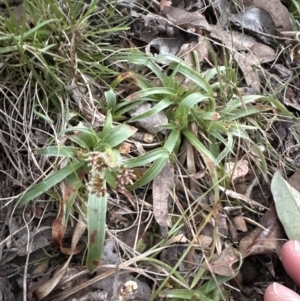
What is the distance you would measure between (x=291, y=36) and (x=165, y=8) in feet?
1.22

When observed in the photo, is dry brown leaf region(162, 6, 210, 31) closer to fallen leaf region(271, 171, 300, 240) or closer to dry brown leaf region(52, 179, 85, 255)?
fallen leaf region(271, 171, 300, 240)

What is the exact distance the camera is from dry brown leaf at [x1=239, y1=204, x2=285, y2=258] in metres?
1.19

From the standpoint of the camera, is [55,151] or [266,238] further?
[266,238]

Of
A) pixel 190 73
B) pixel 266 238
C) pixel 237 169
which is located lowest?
pixel 266 238

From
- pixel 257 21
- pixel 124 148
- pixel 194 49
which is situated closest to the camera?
pixel 124 148

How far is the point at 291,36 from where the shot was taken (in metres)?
1.49

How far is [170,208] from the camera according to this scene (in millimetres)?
1182

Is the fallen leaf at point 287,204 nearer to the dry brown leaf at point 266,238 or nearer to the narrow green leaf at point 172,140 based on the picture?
the dry brown leaf at point 266,238

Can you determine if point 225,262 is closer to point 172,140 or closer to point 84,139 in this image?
point 172,140

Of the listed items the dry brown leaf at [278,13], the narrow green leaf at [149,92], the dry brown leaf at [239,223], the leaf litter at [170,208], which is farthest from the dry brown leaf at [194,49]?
the dry brown leaf at [239,223]

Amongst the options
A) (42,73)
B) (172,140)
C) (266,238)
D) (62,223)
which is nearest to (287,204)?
(266,238)

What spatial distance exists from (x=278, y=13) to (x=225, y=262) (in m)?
0.75

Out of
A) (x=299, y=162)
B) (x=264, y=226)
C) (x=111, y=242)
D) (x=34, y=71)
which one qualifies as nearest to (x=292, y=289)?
(x=264, y=226)

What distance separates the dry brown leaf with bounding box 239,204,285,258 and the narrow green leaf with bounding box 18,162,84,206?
1.39 feet
